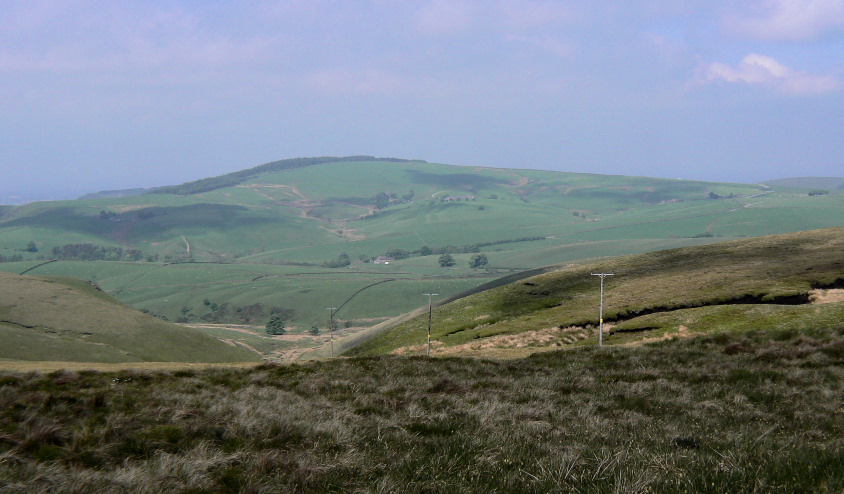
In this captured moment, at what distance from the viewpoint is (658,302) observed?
75688 mm

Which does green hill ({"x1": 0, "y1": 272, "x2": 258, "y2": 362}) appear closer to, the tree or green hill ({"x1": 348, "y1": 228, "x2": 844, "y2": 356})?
green hill ({"x1": 348, "y1": 228, "x2": 844, "y2": 356})

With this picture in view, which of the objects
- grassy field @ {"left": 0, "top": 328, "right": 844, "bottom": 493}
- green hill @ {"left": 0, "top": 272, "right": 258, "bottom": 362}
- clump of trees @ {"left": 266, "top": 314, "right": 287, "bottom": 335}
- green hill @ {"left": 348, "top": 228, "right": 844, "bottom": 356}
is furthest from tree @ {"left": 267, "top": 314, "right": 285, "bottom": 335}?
grassy field @ {"left": 0, "top": 328, "right": 844, "bottom": 493}

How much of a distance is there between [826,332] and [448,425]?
122ft

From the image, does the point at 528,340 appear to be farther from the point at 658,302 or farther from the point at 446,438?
the point at 446,438

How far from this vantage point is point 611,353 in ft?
124

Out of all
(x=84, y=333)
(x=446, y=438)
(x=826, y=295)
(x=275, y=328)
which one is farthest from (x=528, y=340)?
(x=275, y=328)

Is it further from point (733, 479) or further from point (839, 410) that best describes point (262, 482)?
point (839, 410)

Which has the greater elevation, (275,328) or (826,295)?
(826,295)

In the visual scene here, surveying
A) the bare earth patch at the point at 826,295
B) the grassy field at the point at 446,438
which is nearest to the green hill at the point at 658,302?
the bare earth patch at the point at 826,295

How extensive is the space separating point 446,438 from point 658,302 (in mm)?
72805

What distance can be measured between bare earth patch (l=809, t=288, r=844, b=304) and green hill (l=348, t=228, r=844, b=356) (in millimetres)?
97

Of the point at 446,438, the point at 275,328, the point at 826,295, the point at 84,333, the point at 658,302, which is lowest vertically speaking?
the point at 275,328

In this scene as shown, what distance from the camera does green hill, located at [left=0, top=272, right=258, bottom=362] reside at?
87.9 m

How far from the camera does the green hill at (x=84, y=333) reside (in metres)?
87.9
